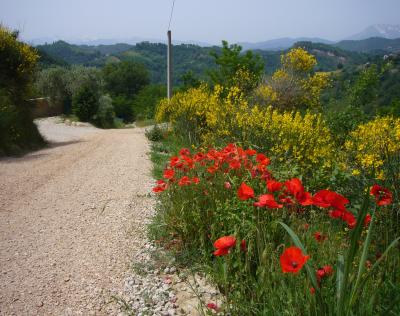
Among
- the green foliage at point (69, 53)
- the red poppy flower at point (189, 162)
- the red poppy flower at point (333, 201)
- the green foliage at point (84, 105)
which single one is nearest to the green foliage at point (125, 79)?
the green foliage at point (84, 105)

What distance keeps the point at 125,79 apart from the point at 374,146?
2882 inches

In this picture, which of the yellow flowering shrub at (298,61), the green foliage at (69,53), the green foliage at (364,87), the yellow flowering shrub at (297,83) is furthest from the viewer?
the green foliage at (69,53)

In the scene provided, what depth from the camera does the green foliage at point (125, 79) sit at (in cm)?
7231

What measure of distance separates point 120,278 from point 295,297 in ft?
5.78

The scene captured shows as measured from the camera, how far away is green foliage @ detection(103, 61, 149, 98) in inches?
2847

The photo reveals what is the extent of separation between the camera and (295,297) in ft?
5.51

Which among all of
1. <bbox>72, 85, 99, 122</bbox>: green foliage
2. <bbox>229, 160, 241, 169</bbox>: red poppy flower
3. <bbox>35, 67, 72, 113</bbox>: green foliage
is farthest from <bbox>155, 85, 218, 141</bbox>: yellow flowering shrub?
<bbox>35, 67, 72, 113</bbox>: green foliage

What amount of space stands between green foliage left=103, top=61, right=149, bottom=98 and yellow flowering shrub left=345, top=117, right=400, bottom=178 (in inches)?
2731

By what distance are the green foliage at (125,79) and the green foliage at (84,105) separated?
44.9m

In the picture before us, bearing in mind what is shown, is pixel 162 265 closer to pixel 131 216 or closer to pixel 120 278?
pixel 120 278

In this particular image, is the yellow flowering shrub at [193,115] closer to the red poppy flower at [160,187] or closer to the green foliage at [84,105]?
the red poppy flower at [160,187]

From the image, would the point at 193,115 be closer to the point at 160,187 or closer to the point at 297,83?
the point at 160,187

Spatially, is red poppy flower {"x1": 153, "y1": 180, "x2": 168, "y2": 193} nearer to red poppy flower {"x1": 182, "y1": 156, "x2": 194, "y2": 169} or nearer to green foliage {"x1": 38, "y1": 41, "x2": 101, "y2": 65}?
red poppy flower {"x1": 182, "y1": 156, "x2": 194, "y2": 169}

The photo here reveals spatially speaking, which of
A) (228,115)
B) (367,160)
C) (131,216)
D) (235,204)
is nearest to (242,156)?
(235,204)
